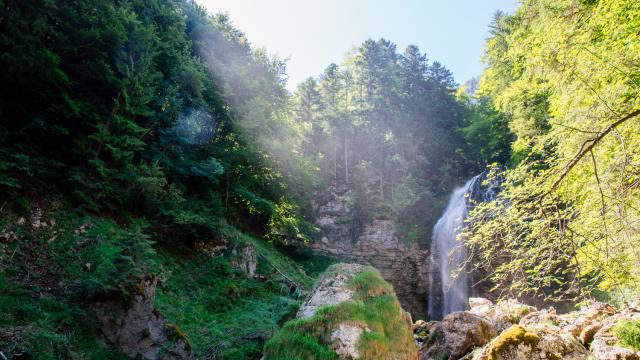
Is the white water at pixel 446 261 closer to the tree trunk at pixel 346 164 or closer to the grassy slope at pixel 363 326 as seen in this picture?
the tree trunk at pixel 346 164

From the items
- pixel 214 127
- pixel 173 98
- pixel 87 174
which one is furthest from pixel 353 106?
pixel 87 174

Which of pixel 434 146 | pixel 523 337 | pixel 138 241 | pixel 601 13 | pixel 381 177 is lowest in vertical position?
pixel 523 337

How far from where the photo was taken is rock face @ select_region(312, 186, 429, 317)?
69.9 feet

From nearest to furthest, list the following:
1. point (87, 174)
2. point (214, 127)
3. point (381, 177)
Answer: point (87, 174) → point (214, 127) → point (381, 177)

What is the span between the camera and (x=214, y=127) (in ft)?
49.2

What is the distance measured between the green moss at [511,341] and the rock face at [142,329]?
5.43 meters

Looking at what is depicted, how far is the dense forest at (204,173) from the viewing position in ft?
12.5

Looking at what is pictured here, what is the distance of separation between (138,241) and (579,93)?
7.98 m

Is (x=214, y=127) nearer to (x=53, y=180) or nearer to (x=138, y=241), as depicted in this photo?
(x=53, y=180)

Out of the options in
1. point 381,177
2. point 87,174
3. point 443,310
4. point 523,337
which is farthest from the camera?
point 381,177

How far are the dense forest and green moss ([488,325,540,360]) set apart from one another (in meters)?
0.82

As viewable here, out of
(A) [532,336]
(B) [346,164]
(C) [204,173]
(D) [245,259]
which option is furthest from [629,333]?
(B) [346,164]

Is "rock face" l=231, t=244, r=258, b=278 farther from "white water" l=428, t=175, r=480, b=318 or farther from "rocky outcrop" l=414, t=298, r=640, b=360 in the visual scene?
"white water" l=428, t=175, r=480, b=318

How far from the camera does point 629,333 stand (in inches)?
232
